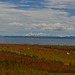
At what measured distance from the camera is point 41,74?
16.7 meters

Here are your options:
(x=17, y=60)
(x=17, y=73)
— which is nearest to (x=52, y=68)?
(x=17, y=60)

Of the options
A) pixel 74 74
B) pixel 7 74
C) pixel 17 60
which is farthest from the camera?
pixel 17 60

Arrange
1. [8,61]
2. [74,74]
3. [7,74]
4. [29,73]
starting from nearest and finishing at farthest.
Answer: [7,74] < [29,73] < [74,74] < [8,61]

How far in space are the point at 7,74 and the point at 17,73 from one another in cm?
92

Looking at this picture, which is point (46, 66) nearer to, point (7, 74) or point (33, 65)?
point (33, 65)

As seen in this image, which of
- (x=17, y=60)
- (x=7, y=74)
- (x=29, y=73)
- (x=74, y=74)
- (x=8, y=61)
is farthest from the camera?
(x=17, y=60)

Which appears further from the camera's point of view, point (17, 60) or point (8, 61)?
point (17, 60)

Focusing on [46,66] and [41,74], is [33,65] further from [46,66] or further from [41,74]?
[41,74]

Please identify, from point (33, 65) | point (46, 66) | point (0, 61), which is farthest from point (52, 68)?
point (0, 61)

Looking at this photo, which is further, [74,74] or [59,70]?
[59,70]

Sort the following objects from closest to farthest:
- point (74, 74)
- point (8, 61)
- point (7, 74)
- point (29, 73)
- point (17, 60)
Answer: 1. point (7, 74)
2. point (29, 73)
3. point (74, 74)
4. point (8, 61)
5. point (17, 60)

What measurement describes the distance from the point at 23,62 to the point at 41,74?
6593mm

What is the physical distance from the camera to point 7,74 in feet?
50.0

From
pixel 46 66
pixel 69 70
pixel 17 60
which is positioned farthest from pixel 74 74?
pixel 17 60
